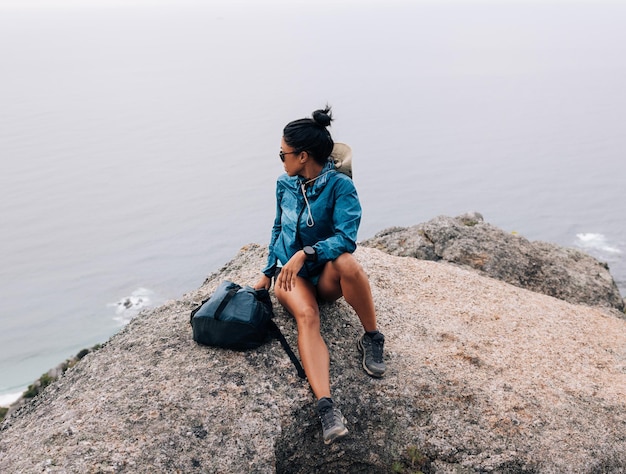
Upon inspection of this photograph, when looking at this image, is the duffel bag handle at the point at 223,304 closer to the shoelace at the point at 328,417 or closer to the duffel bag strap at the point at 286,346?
the duffel bag strap at the point at 286,346

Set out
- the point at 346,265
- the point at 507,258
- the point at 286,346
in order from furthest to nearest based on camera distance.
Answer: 1. the point at 507,258
2. the point at 286,346
3. the point at 346,265

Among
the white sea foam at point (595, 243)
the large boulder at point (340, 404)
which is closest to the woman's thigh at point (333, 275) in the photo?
the large boulder at point (340, 404)

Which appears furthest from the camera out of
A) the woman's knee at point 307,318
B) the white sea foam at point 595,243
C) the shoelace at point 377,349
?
the white sea foam at point 595,243

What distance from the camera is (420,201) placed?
157 m

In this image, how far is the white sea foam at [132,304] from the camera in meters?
106

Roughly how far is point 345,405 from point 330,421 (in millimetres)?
719

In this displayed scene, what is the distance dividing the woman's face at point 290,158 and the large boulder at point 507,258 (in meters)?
6.96

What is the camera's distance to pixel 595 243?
13250 cm

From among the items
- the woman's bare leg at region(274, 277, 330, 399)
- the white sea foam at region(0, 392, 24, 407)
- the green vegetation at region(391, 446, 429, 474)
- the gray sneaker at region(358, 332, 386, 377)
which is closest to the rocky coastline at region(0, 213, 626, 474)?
the green vegetation at region(391, 446, 429, 474)

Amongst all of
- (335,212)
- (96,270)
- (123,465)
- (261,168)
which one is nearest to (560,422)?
(335,212)

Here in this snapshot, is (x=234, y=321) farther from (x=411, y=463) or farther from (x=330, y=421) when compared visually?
(x=411, y=463)

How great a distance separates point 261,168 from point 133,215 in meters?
45.3

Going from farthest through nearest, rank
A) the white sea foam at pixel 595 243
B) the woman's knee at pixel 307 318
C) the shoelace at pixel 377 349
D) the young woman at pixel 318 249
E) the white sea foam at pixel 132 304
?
the white sea foam at pixel 595 243 → the white sea foam at pixel 132 304 → the shoelace at pixel 377 349 → the woman's knee at pixel 307 318 → the young woman at pixel 318 249

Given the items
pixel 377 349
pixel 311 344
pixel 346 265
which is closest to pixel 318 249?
pixel 346 265
